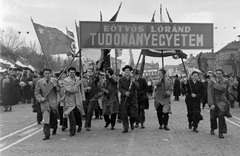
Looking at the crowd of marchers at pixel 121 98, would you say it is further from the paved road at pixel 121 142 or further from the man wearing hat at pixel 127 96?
the paved road at pixel 121 142

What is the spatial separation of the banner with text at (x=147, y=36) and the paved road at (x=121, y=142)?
248 centimetres

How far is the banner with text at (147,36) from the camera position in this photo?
28.1ft

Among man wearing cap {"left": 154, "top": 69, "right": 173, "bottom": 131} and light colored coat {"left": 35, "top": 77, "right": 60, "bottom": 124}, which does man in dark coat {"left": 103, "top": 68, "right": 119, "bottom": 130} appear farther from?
light colored coat {"left": 35, "top": 77, "right": 60, "bottom": 124}

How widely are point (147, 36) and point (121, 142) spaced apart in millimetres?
3229

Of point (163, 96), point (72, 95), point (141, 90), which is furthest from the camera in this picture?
point (141, 90)

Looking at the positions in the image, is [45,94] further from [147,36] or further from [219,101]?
[219,101]

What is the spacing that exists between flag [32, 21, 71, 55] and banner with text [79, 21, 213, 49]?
1467mm

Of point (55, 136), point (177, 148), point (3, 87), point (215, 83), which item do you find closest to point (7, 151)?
point (55, 136)

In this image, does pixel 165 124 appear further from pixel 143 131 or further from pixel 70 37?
pixel 70 37

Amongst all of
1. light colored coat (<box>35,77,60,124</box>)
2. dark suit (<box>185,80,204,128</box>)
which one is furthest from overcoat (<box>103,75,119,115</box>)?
dark suit (<box>185,80,204,128</box>)

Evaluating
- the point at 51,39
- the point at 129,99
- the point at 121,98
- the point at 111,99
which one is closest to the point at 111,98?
the point at 111,99

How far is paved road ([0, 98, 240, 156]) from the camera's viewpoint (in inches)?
242

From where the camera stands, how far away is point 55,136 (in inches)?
312

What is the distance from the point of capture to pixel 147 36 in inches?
340
